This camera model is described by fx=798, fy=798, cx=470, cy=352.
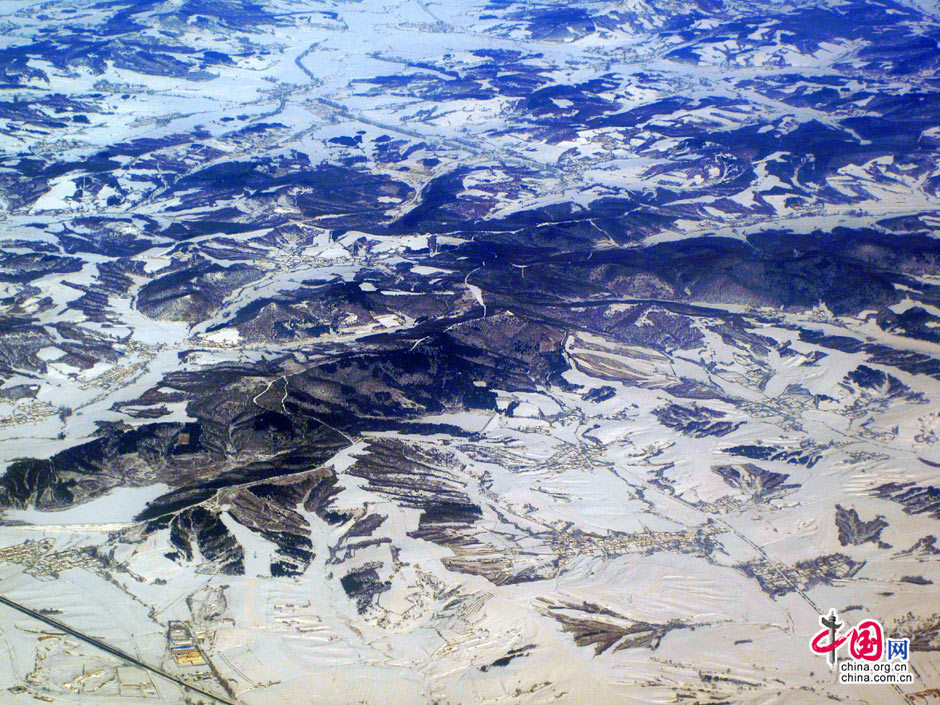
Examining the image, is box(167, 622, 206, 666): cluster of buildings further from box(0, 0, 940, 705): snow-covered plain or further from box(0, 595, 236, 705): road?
box(0, 595, 236, 705): road

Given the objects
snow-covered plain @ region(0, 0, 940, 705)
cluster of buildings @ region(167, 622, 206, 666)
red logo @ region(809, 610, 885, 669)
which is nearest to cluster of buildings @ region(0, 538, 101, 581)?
snow-covered plain @ region(0, 0, 940, 705)

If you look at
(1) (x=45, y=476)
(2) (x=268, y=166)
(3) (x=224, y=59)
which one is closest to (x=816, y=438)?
(1) (x=45, y=476)

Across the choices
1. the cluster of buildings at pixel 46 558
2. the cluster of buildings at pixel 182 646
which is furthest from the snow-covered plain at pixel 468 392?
the cluster of buildings at pixel 182 646

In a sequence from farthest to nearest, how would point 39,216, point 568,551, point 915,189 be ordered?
point 915,189, point 39,216, point 568,551

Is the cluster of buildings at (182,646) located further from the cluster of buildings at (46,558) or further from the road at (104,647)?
the cluster of buildings at (46,558)

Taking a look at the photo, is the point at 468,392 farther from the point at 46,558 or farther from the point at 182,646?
the point at 46,558

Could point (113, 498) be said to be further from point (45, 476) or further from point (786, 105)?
point (786, 105)

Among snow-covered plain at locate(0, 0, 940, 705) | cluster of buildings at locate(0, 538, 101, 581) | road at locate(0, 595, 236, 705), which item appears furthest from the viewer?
cluster of buildings at locate(0, 538, 101, 581)

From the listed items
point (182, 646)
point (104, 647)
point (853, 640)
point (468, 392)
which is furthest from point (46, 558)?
point (853, 640)
